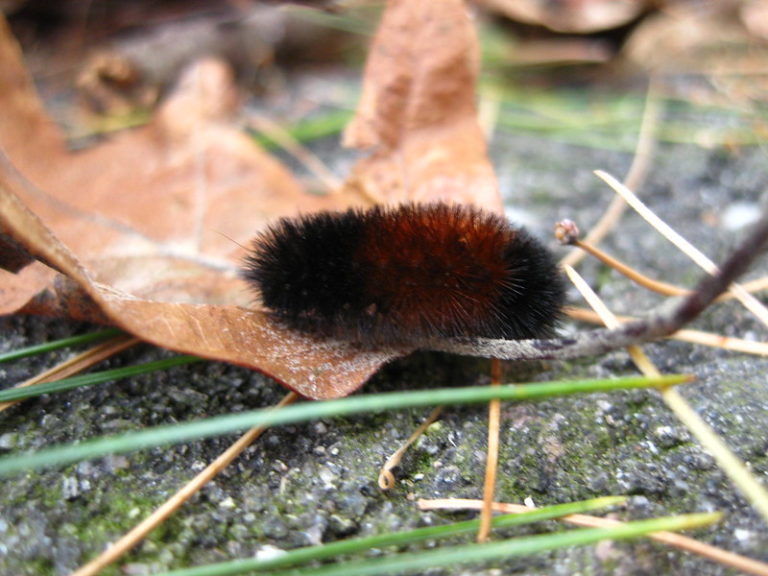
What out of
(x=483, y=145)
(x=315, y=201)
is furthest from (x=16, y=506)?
(x=483, y=145)

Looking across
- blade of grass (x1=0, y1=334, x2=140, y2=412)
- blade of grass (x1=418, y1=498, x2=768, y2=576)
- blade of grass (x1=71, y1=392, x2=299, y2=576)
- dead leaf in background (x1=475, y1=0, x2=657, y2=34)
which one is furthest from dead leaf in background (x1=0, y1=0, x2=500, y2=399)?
dead leaf in background (x1=475, y1=0, x2=657, y2=34)

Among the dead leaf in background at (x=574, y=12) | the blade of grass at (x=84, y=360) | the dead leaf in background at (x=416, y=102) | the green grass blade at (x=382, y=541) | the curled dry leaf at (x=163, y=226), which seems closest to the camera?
the green grass blade at (x=382, y=541)

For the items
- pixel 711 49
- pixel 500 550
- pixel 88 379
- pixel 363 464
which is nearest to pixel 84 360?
pixel 88 379

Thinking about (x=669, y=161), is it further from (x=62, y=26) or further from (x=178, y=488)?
(x=62, y=26)

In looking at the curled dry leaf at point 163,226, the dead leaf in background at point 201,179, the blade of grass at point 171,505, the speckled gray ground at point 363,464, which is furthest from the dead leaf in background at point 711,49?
the blade of grass at point 171,505

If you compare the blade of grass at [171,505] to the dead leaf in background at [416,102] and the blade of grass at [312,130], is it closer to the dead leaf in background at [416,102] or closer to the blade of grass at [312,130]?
the dead leaf in background at [416,102]

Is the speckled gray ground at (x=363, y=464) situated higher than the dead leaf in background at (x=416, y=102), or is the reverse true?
the dead leaf in background at (x=416, y=102)
